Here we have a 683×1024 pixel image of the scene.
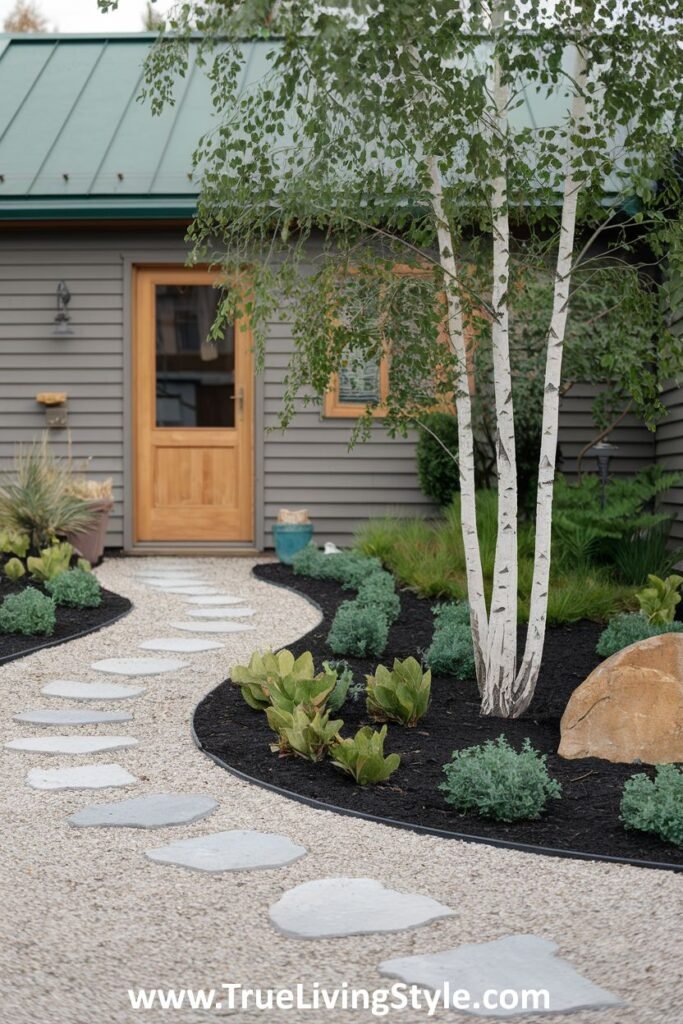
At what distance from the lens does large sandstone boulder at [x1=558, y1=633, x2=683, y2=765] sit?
3.91m

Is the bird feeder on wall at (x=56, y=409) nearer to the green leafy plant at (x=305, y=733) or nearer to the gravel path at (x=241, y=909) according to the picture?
the gravel path at (x=241, y=909)

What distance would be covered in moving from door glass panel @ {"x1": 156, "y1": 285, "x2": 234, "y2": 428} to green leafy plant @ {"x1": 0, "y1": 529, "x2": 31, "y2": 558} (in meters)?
1.94

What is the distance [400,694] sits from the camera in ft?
13.8

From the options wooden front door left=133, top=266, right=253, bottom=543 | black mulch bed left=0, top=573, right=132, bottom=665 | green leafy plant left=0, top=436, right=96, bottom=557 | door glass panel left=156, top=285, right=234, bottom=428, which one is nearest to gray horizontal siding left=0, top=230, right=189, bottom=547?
wooden front door left=133, top=266, right=253, bottom=543

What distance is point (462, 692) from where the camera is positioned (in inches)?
191

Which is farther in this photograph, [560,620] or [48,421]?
[48,421]

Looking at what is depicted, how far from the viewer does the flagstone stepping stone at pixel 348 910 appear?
2576 millimetres

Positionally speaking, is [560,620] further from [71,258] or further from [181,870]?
[71,258]

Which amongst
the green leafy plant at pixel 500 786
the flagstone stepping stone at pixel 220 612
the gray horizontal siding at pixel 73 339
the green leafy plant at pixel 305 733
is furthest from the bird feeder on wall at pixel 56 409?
the green leafy plant at pixel 500 786

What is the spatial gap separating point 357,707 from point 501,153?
84.6 inches

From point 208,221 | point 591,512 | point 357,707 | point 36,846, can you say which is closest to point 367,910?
point 36,846

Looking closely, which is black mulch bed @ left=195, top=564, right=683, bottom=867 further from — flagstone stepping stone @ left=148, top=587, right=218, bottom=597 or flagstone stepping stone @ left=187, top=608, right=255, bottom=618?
flagstone stepping stone @ left=148, top=587, right=218, bottom=597

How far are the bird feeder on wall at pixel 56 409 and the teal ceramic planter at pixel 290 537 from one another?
1.91 meters

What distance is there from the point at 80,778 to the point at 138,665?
65.0 inches
